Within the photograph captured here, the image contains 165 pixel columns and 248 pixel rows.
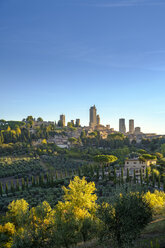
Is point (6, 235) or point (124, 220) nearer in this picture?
point (124, 220)

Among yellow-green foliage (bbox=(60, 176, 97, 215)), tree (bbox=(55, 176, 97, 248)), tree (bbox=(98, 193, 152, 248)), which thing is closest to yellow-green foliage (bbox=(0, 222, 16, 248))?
tree (bbox=(55, 176, 97, 248))

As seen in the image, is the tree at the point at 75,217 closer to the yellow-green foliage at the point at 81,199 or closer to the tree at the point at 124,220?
the yellow-green foliage at the point at 81,199

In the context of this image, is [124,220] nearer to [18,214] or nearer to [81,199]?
[81,199]

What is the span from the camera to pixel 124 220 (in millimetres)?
15078

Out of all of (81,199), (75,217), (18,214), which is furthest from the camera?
(18,214)

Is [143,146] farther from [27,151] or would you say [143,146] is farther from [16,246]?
[16,246]

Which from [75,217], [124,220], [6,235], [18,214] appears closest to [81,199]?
[75,217]

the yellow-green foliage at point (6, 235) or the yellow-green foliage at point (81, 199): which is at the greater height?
the yellow-green foliage at point (81, 199)

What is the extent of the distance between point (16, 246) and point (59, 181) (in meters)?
38.0

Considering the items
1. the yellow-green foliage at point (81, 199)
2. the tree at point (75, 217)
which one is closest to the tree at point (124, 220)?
the tree at point (75, 217)

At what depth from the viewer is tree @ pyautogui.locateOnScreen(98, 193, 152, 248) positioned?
587 inches

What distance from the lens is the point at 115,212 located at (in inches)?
620

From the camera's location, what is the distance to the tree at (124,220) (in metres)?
14.9

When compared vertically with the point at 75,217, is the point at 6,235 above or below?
below
